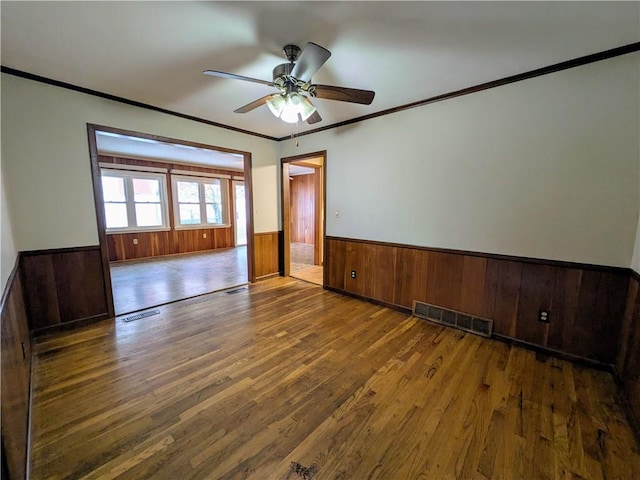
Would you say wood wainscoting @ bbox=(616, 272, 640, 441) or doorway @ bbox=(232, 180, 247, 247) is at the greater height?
doorway @ bbox=(232, 180, 247, 247)

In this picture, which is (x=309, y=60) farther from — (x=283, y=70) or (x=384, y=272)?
(x=384, y=272)

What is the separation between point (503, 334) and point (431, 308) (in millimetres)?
703

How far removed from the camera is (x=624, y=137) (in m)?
1.99

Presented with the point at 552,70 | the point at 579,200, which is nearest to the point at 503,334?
the point at 579,200

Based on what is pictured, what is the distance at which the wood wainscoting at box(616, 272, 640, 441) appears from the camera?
1.65 meters

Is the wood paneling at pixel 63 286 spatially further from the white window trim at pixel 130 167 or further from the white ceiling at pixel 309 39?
the white window trim at pixel 130 167

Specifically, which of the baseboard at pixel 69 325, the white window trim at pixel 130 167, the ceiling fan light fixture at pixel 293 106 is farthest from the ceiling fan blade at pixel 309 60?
the white window trim at pixel 130 167

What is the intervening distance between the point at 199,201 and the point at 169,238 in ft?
4.26

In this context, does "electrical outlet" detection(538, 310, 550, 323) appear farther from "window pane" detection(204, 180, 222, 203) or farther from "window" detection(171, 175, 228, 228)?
"window pane" detection(204, 180, 222, 203)

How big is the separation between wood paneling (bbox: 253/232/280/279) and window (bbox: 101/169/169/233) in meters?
3.81

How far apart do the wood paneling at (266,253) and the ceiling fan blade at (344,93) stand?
2871mm

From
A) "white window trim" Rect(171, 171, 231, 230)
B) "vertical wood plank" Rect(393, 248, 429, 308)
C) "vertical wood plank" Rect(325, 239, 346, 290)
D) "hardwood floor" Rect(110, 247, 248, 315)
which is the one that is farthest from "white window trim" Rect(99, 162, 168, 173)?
"vertical wood plank" Rect(393, 248, 429, 308)

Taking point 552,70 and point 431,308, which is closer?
point 552,70

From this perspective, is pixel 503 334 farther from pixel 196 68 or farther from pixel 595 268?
pixel 196 68
